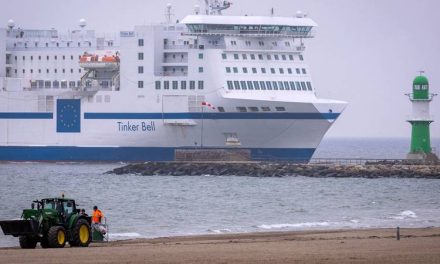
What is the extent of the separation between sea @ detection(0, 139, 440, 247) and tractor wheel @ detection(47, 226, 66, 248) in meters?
3.79

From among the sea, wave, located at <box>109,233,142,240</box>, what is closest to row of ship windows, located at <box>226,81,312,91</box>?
the sea

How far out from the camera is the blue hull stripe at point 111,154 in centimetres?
5672

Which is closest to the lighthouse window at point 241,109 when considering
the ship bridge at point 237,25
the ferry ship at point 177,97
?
the ferry ship at point 177,97

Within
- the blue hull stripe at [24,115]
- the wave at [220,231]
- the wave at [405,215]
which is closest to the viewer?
the wave at [220,231]

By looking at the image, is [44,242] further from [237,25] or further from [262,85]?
[237,25]

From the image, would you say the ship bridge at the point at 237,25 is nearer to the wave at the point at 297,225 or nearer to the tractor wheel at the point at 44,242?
the wave at the point at 297,225

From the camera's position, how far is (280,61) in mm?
58156

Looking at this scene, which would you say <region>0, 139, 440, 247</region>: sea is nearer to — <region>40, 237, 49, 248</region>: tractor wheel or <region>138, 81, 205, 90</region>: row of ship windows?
<region>40, 237, 49, 248</region>: tractor wheel

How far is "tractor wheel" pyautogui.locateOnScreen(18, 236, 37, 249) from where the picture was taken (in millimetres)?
22391

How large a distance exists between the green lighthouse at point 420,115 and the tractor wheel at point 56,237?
31.4m

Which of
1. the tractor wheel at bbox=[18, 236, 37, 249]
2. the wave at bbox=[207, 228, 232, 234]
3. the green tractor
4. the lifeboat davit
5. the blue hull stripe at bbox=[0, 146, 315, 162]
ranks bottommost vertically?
the wave at bbox=[207, 228, 232, 234]

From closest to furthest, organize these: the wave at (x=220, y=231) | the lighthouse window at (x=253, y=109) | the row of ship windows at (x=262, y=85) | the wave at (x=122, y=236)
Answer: the wave at (x=122, y=236), the wave at (x=220, y=231), the lighthouse window at (x=253, y=109), the row of ship windows at (x=262, y=85)

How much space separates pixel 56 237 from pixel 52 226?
28 cm

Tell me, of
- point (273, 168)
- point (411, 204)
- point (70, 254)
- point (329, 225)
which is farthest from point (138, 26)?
point (70, 254)
